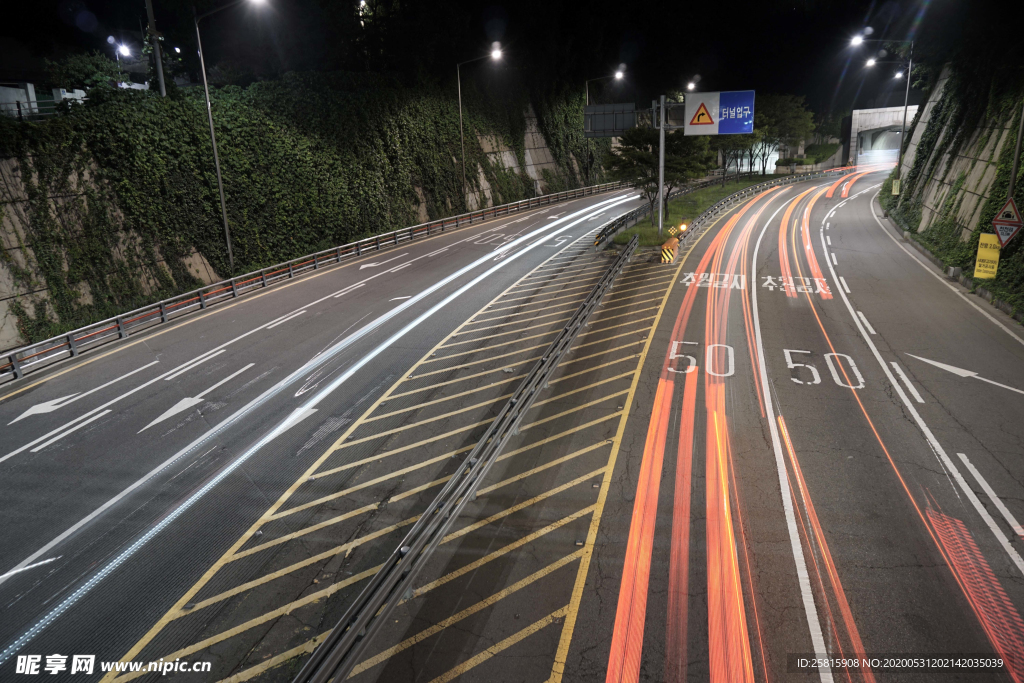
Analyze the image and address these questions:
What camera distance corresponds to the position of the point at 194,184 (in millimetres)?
27297

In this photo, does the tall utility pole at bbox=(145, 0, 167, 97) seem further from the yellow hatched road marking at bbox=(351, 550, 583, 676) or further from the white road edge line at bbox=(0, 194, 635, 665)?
the yellow hatched road marking at bbox=(351, 550, 583, 676)

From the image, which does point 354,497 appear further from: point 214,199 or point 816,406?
point 214,199

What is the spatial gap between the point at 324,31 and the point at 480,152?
15.8m

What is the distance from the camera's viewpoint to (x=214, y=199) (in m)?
28.0

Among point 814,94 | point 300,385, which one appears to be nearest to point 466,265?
point 300,385

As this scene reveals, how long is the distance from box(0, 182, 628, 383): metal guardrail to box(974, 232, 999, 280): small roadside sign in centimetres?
2649

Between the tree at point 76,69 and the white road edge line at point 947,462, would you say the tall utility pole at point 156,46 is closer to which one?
the tree at point 76,69

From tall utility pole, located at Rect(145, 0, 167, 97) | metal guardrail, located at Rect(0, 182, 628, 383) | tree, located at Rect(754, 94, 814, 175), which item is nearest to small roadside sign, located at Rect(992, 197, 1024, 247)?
metal guardrail, located at Rect(0, 182, 628, 383)

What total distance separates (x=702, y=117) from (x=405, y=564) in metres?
26.2

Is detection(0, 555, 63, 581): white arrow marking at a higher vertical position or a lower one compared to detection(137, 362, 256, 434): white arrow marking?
lower

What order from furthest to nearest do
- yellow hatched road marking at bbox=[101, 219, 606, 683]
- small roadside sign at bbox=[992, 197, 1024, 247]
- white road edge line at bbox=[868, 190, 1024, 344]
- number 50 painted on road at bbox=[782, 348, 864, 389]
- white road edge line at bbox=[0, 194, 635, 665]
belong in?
1. white road edge line at bbox=[868, 190, 1024, 344]
2. small roadside sign at bbox=[992, 197, 1024, 247]
3. number 50 painted on road at bbox=[782, 348, 864, 389]
4. white road edge line at bbox=[0, 194, 635, 665]
5. yellow hatched road marking at bbox=[101, 219, 606, 683]

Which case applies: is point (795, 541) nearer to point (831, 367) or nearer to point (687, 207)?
point (831, 367)

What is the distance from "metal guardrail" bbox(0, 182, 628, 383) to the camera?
1669cm

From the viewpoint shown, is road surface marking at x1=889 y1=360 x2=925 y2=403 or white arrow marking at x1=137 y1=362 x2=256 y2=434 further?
road surface marking at x1=889 y1=360 x2=925 y2=403
